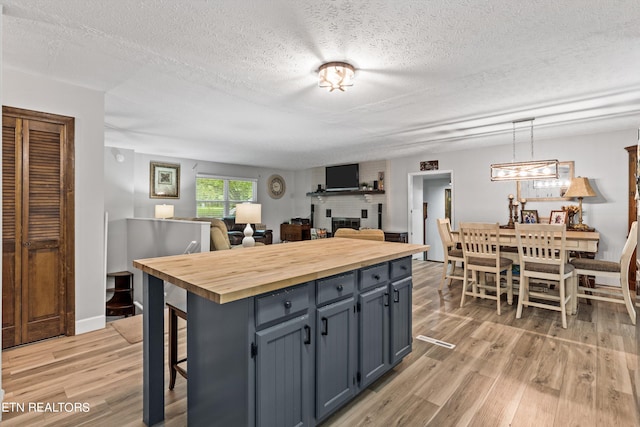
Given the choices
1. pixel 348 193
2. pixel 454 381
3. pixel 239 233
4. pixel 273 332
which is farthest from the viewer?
pixel 348 193

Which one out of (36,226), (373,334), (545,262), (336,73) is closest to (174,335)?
(373,334)

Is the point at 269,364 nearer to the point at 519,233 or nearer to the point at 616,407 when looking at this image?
the point at 616,407

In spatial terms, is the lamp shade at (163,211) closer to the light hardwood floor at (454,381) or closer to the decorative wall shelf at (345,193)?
the light hardwood floor at (454,381)

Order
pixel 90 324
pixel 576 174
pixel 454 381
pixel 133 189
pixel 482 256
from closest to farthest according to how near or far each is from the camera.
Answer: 1. pixel 454 381
2. pixel 90 324
3. pixel 482 256
4. pixel 576 174
5. pixel 133 189

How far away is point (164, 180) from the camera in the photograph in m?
6.93

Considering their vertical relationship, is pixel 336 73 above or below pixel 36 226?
above

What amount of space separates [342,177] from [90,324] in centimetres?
619

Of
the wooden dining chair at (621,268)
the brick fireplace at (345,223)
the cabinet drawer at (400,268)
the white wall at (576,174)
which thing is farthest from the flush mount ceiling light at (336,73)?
the brick fireplace at (345,223)

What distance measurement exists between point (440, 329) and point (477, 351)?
0.49m

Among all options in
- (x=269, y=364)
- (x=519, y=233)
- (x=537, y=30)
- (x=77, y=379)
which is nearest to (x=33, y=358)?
(x=77, y=379)

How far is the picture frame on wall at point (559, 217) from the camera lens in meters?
4.94

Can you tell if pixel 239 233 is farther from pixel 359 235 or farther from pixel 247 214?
pixel 359 235

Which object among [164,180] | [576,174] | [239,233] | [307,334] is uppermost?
[164,180]

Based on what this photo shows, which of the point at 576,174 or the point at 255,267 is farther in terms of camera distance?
the point at 576,174
